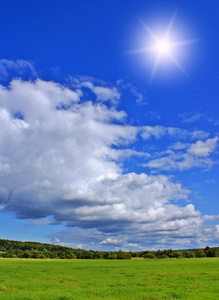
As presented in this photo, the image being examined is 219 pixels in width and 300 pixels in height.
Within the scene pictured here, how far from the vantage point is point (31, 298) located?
21688mm

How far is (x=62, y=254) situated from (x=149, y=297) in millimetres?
171809

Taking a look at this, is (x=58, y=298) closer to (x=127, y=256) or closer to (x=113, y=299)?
(x=113, y=299)

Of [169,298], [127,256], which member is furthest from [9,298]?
[127,256]

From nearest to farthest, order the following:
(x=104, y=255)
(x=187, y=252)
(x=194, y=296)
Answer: (x=194, y=296) < (x=187, y=252) < (x=104, y=255)

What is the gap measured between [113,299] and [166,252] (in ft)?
514

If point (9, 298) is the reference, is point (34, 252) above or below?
above

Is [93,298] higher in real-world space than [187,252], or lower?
lower

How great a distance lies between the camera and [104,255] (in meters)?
159

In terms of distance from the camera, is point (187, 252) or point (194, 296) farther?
point (187, 252)

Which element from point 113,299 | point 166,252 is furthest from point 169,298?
point 166,252

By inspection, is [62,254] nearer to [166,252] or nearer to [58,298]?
[166,252]

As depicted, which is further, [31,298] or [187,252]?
[187,252]

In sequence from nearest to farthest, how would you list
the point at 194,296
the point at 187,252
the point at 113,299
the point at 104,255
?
the point at 113,299 → the point at 194,296 → the point at 187,252 → the point at 104,255

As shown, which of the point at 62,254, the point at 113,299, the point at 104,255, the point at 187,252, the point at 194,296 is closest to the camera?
the point at 113,299
